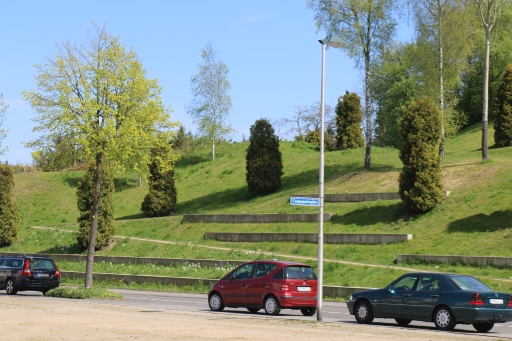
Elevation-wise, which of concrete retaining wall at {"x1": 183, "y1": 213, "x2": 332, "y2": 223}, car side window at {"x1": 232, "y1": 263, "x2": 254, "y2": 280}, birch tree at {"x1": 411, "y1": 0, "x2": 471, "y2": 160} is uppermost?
birch tree at {"x1": 411, "y1": 0, "x2": 471, "y2": 160}

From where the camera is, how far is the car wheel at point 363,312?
2012 cm

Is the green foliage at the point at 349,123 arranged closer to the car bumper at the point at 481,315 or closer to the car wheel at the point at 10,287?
the car wheel at the point at 10,287

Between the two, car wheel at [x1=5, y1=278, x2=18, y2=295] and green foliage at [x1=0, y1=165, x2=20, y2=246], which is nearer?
car wheel at [x1=5, y1=278, x2=18, y2=295]

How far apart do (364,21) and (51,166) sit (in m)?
26.4

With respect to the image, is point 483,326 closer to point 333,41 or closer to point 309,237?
point 333,41

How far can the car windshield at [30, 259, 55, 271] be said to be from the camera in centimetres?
3139

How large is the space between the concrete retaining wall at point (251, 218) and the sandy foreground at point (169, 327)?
64.8 ft

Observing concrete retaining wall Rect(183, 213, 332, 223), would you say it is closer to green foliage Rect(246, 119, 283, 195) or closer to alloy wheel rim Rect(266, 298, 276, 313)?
green foliage Rect(246, 119, 283, 195)

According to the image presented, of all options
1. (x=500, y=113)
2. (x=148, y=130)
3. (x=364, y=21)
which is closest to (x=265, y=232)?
(x=148, y=130)

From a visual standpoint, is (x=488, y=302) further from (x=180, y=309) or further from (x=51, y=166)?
(x=51, y=166)

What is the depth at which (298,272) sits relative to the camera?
22.8 m

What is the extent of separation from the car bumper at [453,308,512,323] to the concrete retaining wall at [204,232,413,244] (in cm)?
1627

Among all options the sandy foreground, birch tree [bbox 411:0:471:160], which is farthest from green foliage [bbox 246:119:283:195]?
the sandy foreground

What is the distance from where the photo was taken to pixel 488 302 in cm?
1816
